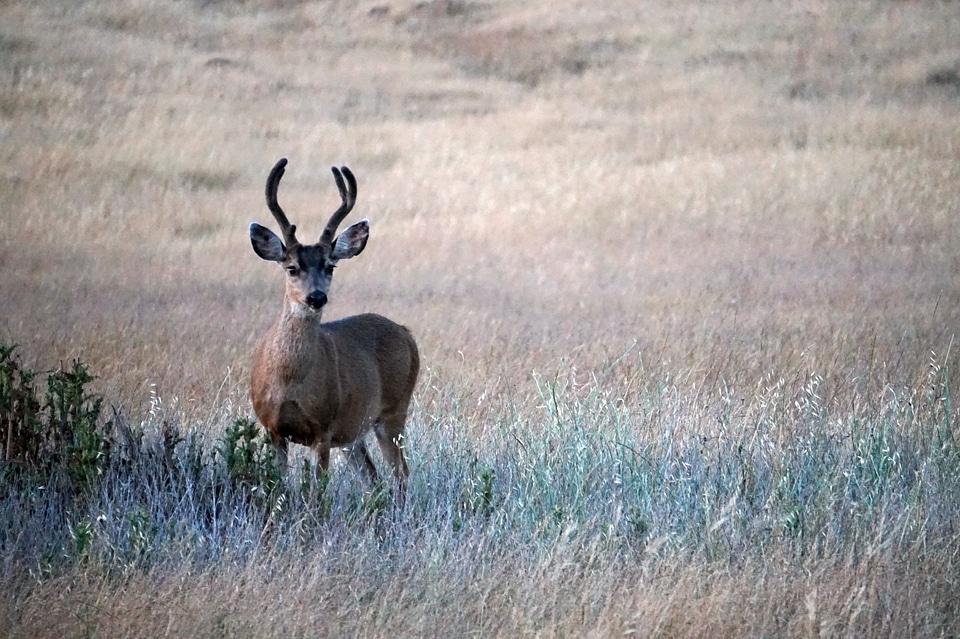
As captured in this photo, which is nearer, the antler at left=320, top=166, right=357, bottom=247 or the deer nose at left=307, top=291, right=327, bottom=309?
the deer nose at left=307, top=291, right=327, bottom=309

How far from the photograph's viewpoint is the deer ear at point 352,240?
21.2 ft

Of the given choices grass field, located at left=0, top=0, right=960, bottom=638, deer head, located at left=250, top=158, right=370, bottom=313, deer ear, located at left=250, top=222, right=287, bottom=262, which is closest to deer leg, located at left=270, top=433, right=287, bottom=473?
grass field, located at left=0, top=0, right=960, bottom=638

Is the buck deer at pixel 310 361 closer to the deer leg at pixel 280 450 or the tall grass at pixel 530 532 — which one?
the deer leg at pixel 280 450

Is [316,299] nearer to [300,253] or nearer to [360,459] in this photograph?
[300,253]

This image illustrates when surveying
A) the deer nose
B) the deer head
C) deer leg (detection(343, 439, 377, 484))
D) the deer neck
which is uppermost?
the deer head

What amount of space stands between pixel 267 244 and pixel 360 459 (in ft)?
4.76

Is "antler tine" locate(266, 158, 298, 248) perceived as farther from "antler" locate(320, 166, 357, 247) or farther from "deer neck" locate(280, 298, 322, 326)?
"deer neck" locate(280, 298, 322, 326)

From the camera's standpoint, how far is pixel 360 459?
6.84 m

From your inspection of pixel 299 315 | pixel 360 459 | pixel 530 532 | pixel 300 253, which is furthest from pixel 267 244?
pixel 530 532

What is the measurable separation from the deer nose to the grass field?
80 cm

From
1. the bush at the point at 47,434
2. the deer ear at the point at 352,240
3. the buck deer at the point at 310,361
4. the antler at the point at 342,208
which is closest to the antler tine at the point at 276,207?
the buck deer at the point at 310,361

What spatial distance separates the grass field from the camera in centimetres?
486

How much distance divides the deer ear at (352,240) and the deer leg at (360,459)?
112 cm

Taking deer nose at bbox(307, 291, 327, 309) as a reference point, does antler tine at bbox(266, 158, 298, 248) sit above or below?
above
